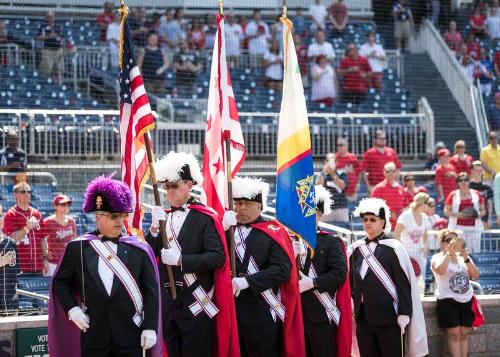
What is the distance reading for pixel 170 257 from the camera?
7797 millimetres

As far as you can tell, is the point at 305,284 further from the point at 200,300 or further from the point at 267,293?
the point at 200,300

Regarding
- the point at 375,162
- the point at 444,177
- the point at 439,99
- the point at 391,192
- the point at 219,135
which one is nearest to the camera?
the point at 219,135

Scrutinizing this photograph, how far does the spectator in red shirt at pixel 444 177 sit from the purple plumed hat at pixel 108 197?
9248mm

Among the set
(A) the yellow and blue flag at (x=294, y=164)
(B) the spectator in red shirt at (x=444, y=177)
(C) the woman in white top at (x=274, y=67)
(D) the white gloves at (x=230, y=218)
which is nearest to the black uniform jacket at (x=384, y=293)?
(A) the yellow and blue flag at (x=294, y=164)

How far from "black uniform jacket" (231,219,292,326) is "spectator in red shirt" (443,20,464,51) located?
13.3 metres

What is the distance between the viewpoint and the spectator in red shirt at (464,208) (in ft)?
46.7

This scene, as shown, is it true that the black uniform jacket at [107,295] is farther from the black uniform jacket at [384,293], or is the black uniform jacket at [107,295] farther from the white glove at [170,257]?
the black uniform jacket at [384,293]

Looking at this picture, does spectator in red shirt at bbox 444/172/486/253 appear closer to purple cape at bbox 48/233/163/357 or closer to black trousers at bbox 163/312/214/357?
black trousers at bbox 163/312/214/357

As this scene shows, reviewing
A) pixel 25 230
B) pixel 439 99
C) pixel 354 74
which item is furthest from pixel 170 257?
pixel 439 99

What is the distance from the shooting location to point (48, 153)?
14.0 meters

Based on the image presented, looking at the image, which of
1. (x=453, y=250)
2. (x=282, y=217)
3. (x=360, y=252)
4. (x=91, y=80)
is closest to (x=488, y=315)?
(x=453, y=250)

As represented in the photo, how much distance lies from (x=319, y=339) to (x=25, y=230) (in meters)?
3.54

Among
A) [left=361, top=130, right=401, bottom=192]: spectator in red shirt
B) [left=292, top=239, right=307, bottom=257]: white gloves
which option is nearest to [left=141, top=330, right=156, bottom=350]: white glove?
[left=292, top=239, right=307, bottom=257]: white gloves

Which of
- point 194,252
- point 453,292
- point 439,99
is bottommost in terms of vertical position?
point 453,292
